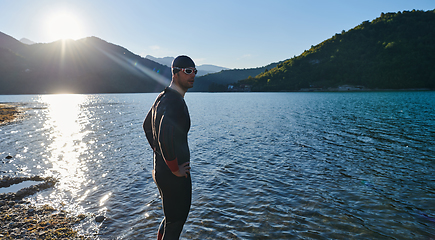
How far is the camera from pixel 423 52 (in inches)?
7141

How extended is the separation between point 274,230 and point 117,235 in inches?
186

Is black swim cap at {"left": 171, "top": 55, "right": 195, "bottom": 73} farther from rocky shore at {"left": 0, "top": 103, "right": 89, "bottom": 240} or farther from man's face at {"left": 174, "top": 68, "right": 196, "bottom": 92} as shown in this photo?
rocky shore at {"left": 0, "top": 103, "right": 89, "bottom": 240}

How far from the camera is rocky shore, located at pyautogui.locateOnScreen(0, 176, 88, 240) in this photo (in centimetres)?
668

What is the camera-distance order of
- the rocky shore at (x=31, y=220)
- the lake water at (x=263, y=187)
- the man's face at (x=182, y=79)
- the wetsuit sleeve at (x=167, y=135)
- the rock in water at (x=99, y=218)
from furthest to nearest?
1. the rock in water at (x=99, y=218)
2. the lake water at (x=263, y=187)
3. the rocky shore at (x=31, y=220)
4. the man's face at (x=182, y=79)
5. the wetsuit sleeve at (x=167, y=135)

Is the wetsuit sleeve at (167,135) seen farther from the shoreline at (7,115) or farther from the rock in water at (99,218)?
the shoreline at (7,115)

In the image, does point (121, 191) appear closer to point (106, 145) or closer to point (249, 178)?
point (249, 178)

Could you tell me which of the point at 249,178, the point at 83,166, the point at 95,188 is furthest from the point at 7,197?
the point at 249,178

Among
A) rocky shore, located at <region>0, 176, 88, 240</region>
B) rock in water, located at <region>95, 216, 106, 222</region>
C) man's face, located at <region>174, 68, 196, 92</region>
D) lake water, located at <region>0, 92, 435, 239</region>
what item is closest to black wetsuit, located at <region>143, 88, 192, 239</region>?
man's face, located at <region>174, 68, 196, 92</region>

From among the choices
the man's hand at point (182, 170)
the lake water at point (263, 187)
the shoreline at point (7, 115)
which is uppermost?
the man's hand at point (182, 170)

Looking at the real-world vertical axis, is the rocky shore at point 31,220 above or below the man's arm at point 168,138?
below

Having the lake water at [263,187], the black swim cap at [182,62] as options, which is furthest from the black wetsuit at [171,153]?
the lake water at [263,187]

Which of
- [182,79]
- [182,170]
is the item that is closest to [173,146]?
[182,170]

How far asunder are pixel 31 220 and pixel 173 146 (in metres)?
7.25

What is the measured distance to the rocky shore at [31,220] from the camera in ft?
21.9
